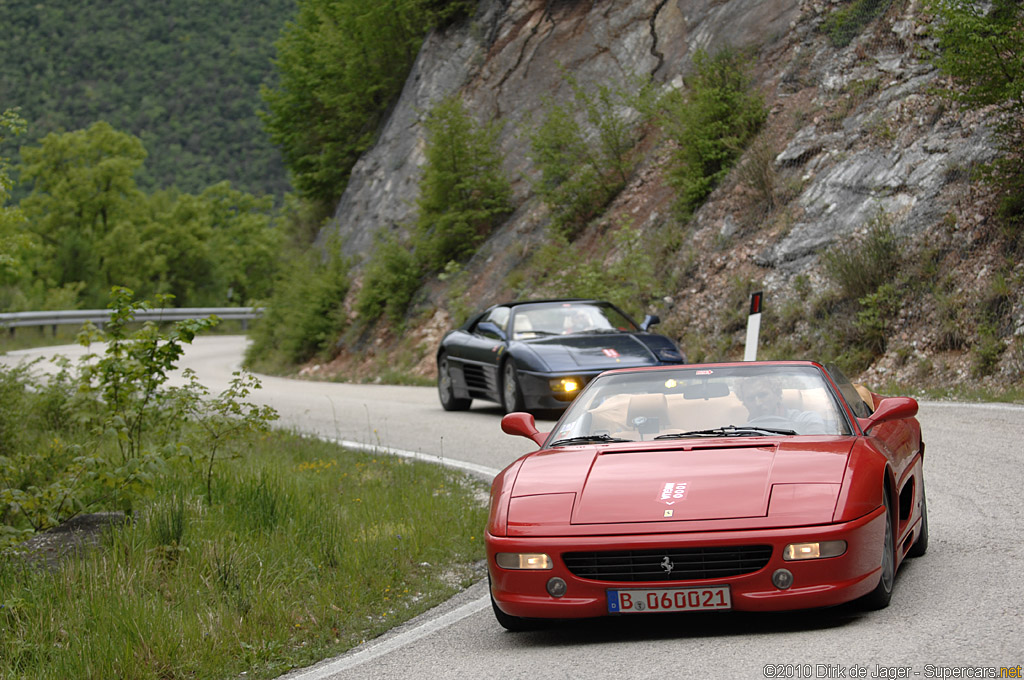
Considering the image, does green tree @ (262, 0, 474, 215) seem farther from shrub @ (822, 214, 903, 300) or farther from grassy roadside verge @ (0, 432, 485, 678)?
grassy roadside verge @ (0, 432, 485, 678)

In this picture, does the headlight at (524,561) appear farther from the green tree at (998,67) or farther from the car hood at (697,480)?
the green tree at (998,67)

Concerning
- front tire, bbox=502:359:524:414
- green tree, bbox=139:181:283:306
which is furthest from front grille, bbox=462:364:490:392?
green tree, bbox=139:181:283:306

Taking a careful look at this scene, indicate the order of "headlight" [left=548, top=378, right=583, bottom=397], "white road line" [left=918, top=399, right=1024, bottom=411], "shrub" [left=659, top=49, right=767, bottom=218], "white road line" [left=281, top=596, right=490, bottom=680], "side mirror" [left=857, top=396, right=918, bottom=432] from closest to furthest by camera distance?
"white road line" [left=281, top=596, right=490, bottom=680] → "side mirror" [left=857, top=396, right=918, bottom=432] → "white road line" [left=918, top=399, right=1024, bottom=411] → "headlight" [left=548, top=378, right=583, bottom=397] → "shrub" [left=659, top=49, right=767, bottom=218]

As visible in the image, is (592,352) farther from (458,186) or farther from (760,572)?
(458,186)

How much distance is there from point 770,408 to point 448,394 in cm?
1022

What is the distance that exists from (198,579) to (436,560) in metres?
1.42

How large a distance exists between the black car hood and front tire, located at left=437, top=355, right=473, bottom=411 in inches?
88.6

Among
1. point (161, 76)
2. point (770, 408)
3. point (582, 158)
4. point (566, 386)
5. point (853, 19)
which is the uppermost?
point (161, 76)

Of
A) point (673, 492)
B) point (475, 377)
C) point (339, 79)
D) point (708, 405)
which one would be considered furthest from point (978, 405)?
point (339, 79)

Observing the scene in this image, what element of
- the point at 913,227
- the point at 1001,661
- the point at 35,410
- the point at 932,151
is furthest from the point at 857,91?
the point at 1001,661

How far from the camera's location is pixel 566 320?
14.3 m

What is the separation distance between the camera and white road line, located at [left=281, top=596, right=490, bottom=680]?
16.1 feet

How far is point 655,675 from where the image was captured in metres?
4.11

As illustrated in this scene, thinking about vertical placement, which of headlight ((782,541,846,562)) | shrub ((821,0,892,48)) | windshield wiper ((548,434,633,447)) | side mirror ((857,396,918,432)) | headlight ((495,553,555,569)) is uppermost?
shrub ((821,0,892,48))
